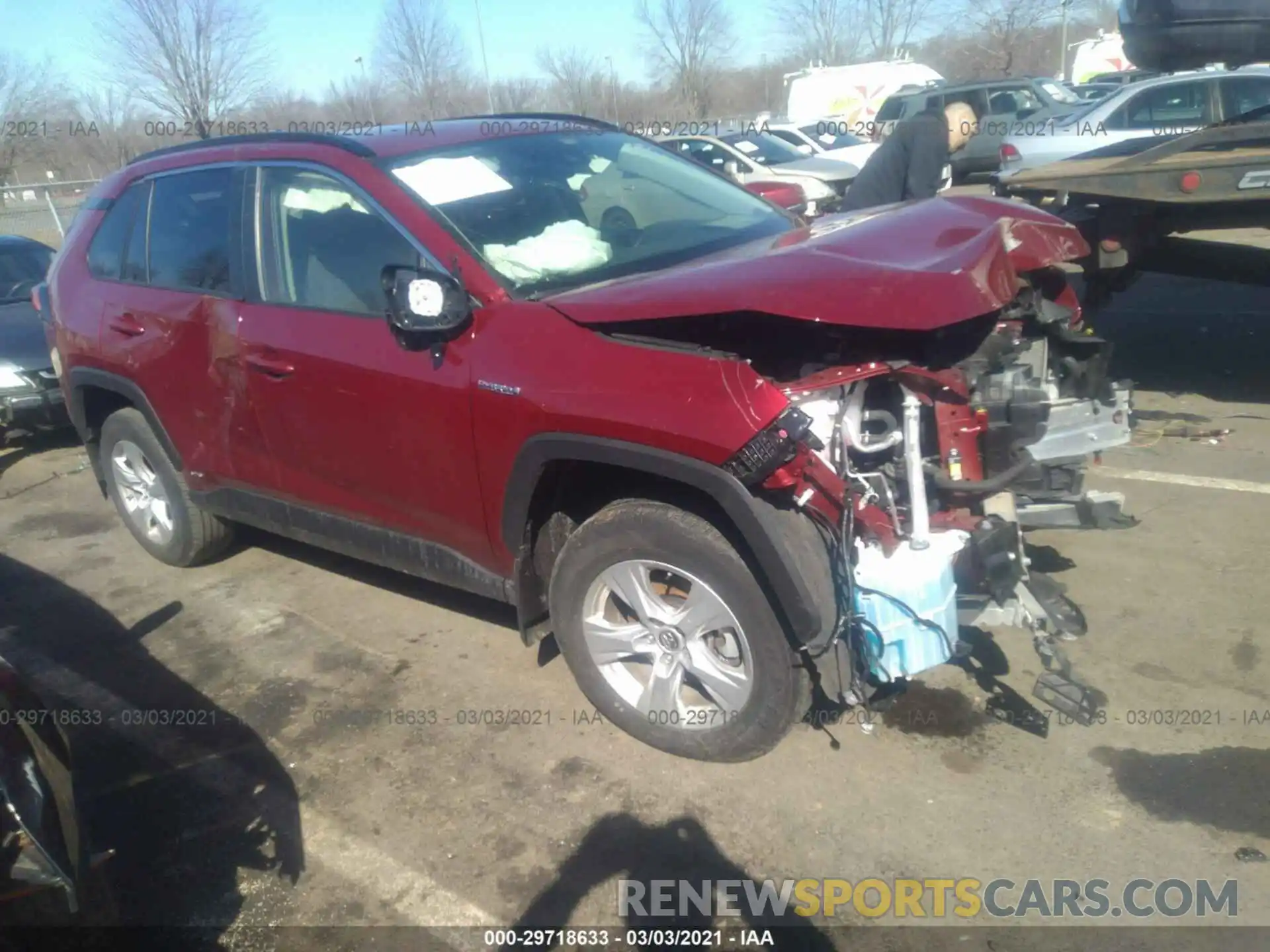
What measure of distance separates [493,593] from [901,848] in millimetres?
1537

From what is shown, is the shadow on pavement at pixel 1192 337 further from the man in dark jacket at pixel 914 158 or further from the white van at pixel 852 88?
the white van at pixel 852 88

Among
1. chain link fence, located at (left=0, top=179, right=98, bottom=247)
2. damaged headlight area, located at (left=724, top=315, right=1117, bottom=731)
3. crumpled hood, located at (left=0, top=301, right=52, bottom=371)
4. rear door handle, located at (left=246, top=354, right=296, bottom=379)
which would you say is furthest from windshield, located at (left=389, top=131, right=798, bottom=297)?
chain link fence, located at (left=0, top=179, right=98, bottom=247)

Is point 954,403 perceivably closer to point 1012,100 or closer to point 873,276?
point 873,276

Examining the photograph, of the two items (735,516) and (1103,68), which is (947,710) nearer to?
(735,516)

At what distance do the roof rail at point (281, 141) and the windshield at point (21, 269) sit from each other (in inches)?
196

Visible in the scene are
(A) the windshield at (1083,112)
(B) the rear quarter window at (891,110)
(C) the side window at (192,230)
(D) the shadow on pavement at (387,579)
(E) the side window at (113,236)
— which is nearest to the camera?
(C) the side window at (192,230)

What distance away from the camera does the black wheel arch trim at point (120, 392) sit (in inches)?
186

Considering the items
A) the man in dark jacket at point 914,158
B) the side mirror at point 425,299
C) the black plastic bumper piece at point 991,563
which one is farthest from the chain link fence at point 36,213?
the black plastic bumper piece at point 991,563

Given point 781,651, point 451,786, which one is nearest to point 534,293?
point 781,651

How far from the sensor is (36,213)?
18969mm

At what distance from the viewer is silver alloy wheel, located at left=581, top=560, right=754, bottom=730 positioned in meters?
3.15

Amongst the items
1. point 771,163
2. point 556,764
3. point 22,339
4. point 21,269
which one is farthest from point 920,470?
point 771,163

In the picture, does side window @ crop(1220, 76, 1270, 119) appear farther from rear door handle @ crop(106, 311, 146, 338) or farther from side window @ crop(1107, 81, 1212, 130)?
rear door handle @ crop(106, 311, 146, 338)

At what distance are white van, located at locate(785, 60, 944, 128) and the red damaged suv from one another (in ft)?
96.3
